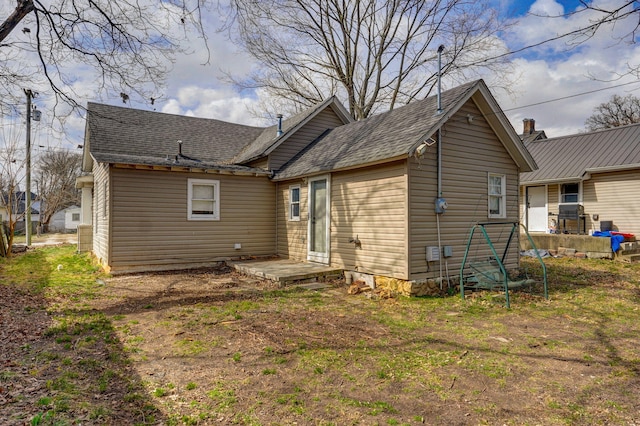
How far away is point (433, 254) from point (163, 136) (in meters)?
10.8

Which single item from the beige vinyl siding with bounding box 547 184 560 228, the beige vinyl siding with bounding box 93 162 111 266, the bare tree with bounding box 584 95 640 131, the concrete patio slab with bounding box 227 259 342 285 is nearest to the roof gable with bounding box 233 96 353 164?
the concrete patio slab with bounding box 227 259 342 285

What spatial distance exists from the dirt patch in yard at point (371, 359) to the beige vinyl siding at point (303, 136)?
5.94 m

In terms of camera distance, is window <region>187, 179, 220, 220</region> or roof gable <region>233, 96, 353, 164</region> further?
roof gable <region>233, 96, 353, 164</region>

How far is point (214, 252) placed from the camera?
442 inches

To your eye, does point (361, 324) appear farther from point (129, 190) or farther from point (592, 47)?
point (129, 190)

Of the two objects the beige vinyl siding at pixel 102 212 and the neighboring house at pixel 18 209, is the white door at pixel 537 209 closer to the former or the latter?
the beige vinyl siding at pixel 102 212

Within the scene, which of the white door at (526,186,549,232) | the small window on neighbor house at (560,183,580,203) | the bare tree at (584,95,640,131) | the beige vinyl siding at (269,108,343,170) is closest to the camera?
the beige vinyl siding at (269,108,343,170)

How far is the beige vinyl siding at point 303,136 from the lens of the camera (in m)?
12.5

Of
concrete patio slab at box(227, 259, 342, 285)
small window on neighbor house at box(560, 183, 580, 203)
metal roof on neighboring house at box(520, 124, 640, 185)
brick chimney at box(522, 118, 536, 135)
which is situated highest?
brick chimney at box(522, 118, 536, 135)

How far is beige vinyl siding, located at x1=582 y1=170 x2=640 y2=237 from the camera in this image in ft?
46.3

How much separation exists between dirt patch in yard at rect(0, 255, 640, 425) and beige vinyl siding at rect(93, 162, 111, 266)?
3.21 meters

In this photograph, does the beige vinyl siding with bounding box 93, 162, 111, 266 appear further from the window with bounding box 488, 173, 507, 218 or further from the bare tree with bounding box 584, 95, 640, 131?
the bare tree with bounding box 584, 95, 640, 131

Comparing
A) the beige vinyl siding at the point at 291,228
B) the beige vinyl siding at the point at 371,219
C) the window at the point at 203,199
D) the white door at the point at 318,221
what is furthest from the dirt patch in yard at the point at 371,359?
the window at the point at 203,199

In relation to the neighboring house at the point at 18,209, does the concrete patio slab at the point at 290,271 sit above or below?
below
